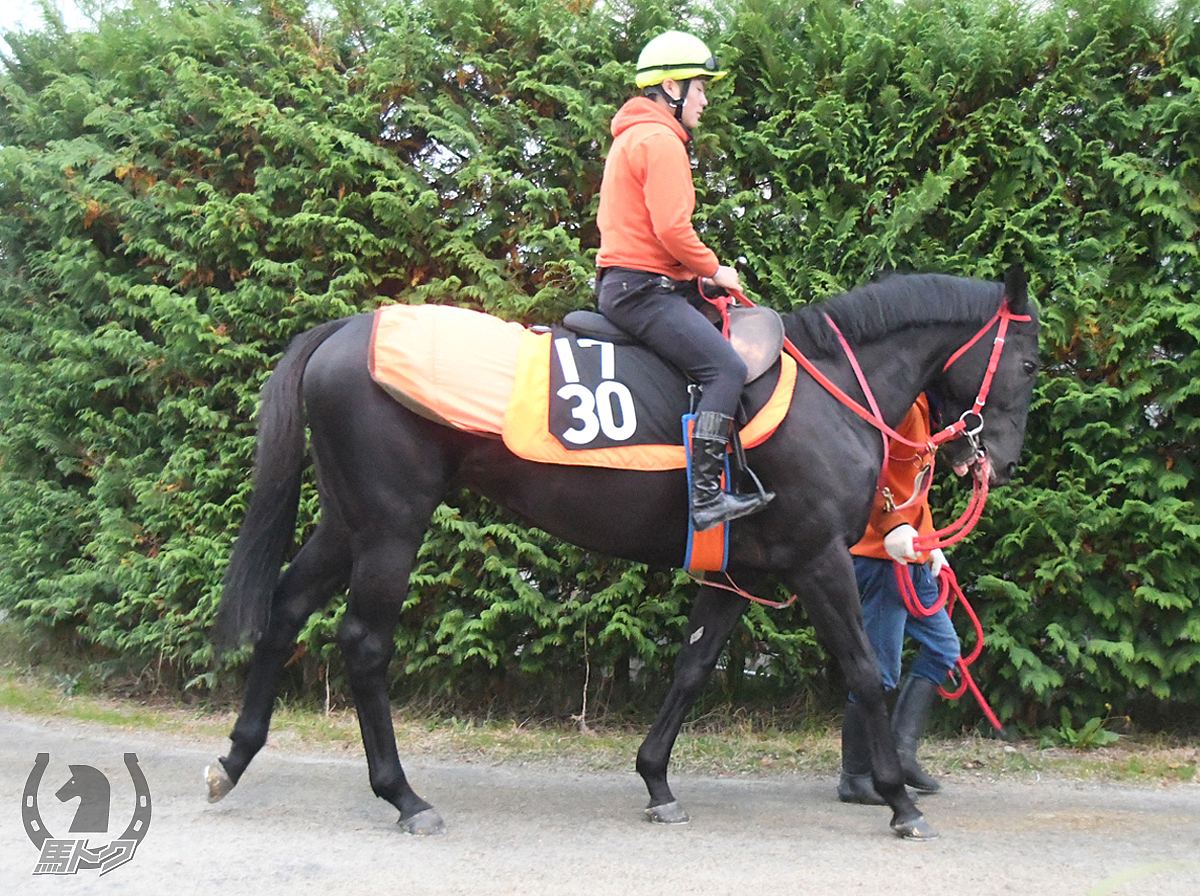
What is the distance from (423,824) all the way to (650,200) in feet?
8.39

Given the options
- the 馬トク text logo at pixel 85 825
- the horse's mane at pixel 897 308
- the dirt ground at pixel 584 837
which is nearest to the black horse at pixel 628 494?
the horse's mane at pixel 897 308

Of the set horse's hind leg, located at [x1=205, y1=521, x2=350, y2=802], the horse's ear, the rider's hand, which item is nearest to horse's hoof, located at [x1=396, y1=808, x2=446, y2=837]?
horse's hind leg, located at [x1=205, y1=521, x2=350, y2=802]

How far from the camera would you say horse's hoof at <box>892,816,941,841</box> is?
13.5 feet

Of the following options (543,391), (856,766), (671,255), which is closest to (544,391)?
(543,391)

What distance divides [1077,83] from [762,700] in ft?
11.5

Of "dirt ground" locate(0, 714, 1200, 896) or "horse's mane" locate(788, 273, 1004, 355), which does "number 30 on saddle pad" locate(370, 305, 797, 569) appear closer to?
"horse's mane" locate(788, 273, 1004, 355)

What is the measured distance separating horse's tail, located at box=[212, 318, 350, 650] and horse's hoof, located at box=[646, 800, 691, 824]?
1.80 m

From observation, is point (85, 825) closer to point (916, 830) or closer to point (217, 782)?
point (217, 782)

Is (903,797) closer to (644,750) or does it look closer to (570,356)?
(644,750)

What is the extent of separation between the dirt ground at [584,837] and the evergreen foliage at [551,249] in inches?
30.1

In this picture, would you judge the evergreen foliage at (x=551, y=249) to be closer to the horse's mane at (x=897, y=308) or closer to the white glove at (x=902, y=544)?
the horse's mane at (x=897, y=308)

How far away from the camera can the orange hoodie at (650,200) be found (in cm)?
406

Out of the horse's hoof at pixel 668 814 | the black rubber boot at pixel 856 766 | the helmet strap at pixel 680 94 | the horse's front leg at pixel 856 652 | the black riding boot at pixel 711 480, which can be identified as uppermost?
the helmet strap at pixel 680 94

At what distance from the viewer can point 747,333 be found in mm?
4277
